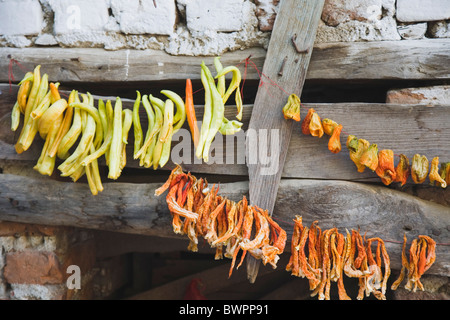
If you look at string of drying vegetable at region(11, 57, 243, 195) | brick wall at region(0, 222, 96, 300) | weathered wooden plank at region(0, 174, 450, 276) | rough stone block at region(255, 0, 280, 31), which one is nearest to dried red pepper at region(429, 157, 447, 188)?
weathered wooden plank at region(0, 174, 450, 276)

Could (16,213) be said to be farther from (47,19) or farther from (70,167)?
(47,19)

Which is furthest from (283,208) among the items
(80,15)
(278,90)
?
(80,15)

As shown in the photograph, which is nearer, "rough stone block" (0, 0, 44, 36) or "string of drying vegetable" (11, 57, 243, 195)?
"string of drying vegetable" (11, 57, 243, 195)

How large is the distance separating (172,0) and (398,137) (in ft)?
4.44

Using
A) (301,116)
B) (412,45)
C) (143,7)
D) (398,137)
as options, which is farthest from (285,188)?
(143,7)

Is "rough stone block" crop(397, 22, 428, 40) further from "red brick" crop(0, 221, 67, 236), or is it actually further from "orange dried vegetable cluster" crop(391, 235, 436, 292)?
"red brick" crop(0, 221, 67, 236)

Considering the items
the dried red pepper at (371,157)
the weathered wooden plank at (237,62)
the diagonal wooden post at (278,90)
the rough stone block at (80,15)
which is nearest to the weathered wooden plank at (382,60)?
the weathered wooden plank at (237,62)

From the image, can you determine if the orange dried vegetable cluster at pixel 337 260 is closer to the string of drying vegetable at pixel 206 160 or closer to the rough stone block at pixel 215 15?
the string of drying vegetable at pixel 206 160

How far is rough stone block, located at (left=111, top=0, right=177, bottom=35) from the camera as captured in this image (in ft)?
7.04

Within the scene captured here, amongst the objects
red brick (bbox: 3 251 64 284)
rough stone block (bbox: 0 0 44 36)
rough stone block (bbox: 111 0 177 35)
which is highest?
rough stone block (bbox: 111 0 177 35)

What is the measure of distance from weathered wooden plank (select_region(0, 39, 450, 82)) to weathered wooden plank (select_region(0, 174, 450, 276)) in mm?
571

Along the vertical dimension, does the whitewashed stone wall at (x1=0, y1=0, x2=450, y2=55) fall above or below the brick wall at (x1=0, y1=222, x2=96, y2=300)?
above

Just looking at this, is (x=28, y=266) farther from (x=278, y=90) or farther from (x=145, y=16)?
(x=278, y=90)

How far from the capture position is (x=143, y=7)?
2160mm
